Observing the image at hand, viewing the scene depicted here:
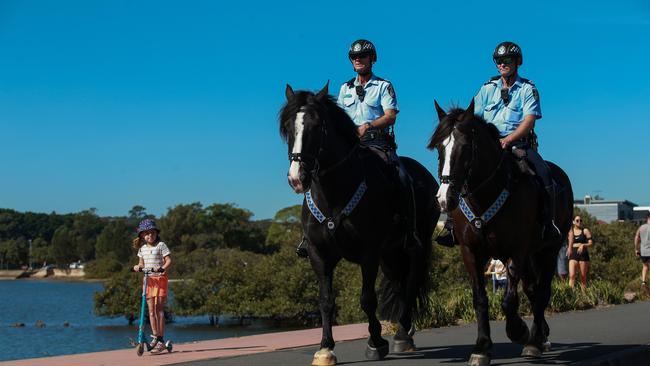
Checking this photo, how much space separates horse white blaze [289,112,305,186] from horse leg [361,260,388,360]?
→ 1.43 metres

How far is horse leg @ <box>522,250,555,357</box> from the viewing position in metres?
9.88

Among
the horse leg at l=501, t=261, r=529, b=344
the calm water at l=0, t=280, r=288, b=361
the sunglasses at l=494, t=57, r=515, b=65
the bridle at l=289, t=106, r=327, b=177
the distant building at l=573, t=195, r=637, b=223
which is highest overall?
the distant building at l=573, t=195, r=637, b=223

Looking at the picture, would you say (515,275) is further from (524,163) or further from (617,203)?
(617,203)

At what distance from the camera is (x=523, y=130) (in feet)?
31.6

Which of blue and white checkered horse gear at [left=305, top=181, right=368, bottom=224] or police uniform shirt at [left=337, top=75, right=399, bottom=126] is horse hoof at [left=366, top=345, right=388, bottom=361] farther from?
police uniform shirt at [left=337, top=75, right=399, bottom=126]

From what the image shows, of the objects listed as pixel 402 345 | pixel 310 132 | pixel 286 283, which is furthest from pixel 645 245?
pixel 286 283

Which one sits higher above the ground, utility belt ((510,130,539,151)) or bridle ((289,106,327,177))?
utility belt ((510,130,539,151))

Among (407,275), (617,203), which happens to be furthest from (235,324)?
(617,203)

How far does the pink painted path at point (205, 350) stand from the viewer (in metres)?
9.92

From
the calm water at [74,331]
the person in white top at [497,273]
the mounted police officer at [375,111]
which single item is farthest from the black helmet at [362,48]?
the calm water at [74,331]

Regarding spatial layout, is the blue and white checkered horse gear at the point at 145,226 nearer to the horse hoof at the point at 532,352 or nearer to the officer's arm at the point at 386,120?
the officer's arm at the point at 386,120

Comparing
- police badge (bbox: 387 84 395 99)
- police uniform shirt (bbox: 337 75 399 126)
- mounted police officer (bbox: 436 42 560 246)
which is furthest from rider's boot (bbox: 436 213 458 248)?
police badge (bbox: 387 84 395 99)

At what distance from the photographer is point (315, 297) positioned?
206 feet

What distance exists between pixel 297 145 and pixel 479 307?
2.37 m
